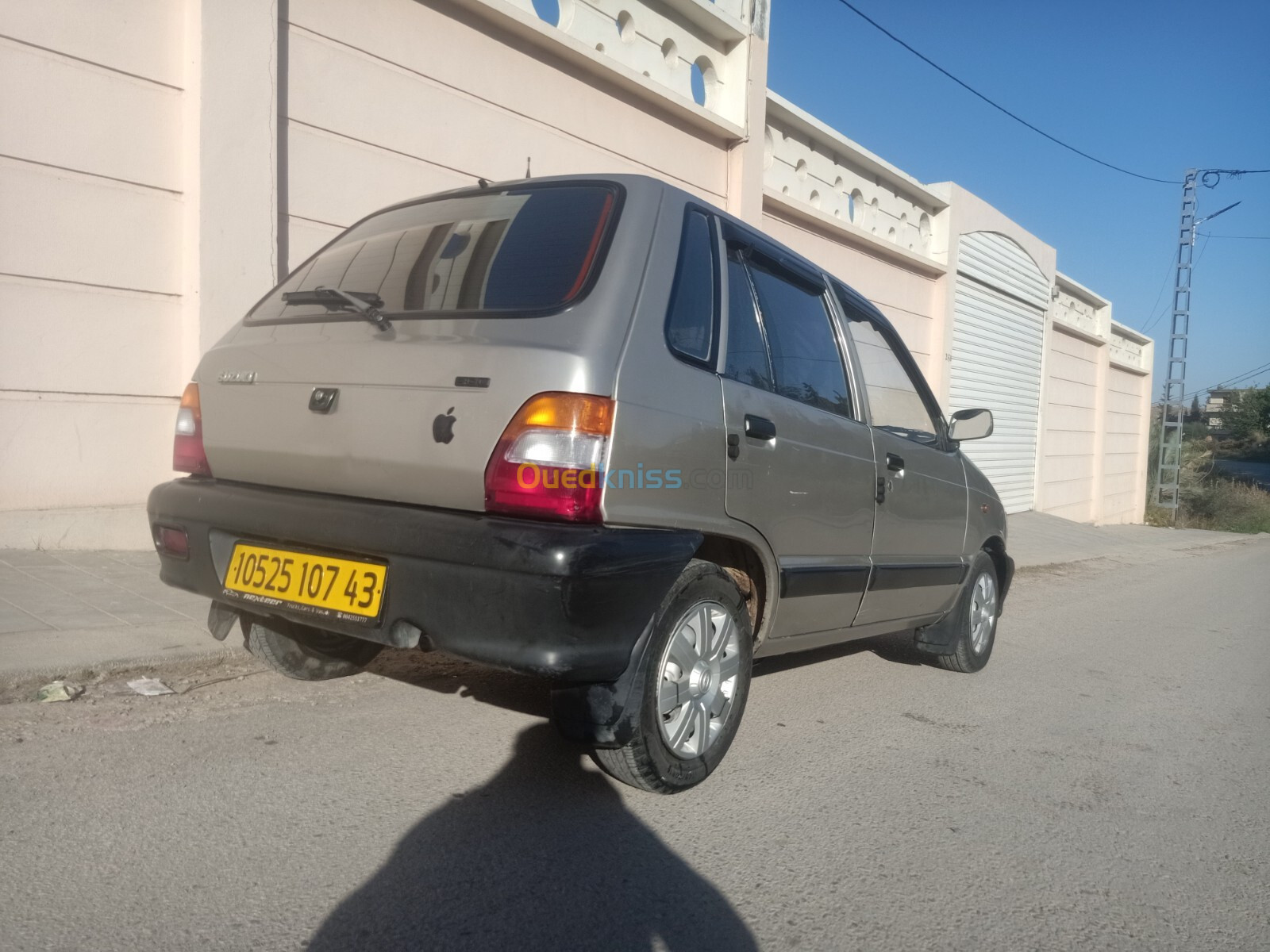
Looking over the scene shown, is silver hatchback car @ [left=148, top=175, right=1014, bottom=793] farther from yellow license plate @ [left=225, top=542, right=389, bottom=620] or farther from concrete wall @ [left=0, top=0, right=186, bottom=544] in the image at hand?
concrete wall @ [left=0, top=0, right=186, bottom=544]

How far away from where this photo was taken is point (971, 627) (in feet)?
16.5

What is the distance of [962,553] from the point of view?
15.9 ft

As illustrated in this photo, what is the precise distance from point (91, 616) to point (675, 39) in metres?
7.01

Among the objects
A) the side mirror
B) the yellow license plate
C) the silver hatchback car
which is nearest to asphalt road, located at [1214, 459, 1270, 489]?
the side mirror

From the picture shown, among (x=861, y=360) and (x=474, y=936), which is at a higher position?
(x=861, y=360)

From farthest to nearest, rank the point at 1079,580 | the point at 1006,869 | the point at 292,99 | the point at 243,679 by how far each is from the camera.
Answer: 1. the point at 1079,580
2. the point at 292,99
3. the point at 243,679
4. the point at 1006,869

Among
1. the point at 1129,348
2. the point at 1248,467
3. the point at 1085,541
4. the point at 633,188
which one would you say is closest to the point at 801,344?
the point at 633,188

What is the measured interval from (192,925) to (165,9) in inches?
211

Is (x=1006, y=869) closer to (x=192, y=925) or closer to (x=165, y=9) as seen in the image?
(x=192, y=925)

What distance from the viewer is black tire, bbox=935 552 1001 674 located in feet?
16.2

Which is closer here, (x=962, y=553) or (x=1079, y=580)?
(x=962, y=553)

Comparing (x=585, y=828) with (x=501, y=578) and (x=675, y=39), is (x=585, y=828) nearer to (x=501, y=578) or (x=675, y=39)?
(x=501, y=578)

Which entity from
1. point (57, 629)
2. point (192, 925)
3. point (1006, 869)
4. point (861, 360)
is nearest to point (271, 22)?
point (57, 629)

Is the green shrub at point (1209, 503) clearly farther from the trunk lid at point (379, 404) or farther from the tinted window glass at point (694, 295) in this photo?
the trunk lid at point (379, 404)
